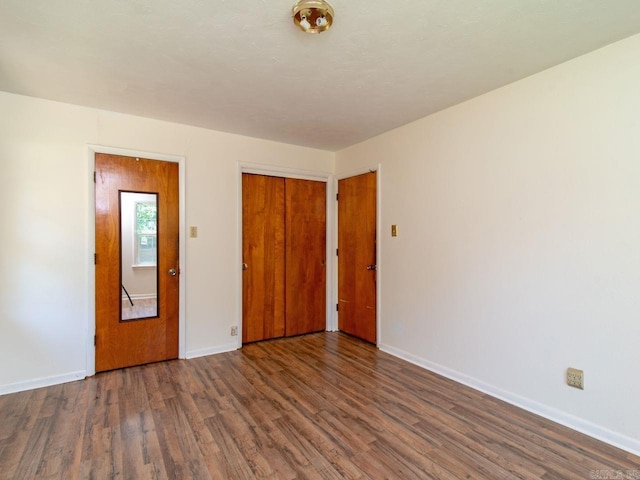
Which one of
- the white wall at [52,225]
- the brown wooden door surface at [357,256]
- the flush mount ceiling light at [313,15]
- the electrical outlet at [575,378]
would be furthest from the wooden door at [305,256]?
the electrical outlet at [575,378]

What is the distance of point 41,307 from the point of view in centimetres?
275

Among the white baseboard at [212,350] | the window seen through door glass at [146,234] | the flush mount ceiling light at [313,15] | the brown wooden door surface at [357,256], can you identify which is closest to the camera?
the flush mount ceiling light at [313,15]

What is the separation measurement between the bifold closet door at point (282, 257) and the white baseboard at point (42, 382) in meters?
1.60

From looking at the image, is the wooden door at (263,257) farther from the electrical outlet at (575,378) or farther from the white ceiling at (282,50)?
the electrical outlet at (575,378)

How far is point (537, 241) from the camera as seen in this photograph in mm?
2326

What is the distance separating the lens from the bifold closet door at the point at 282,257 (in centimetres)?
389

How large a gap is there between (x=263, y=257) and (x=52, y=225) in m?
2.04

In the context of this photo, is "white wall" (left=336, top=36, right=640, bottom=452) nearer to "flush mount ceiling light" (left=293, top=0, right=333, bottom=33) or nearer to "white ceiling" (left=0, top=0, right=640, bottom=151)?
"white ceiling" (left=0, top=0, right=640, bottom=151)

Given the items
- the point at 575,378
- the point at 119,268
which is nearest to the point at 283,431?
the point at 575,378

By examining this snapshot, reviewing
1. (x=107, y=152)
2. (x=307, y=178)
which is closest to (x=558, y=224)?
(x=307, y=178)

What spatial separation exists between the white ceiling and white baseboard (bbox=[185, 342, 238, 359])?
2.45 meters

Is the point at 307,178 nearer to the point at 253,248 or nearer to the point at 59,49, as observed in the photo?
the point at 253,248

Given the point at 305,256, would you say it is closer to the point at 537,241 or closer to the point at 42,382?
the point at 537,241

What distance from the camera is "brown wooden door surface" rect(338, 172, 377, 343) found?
3844 mm
